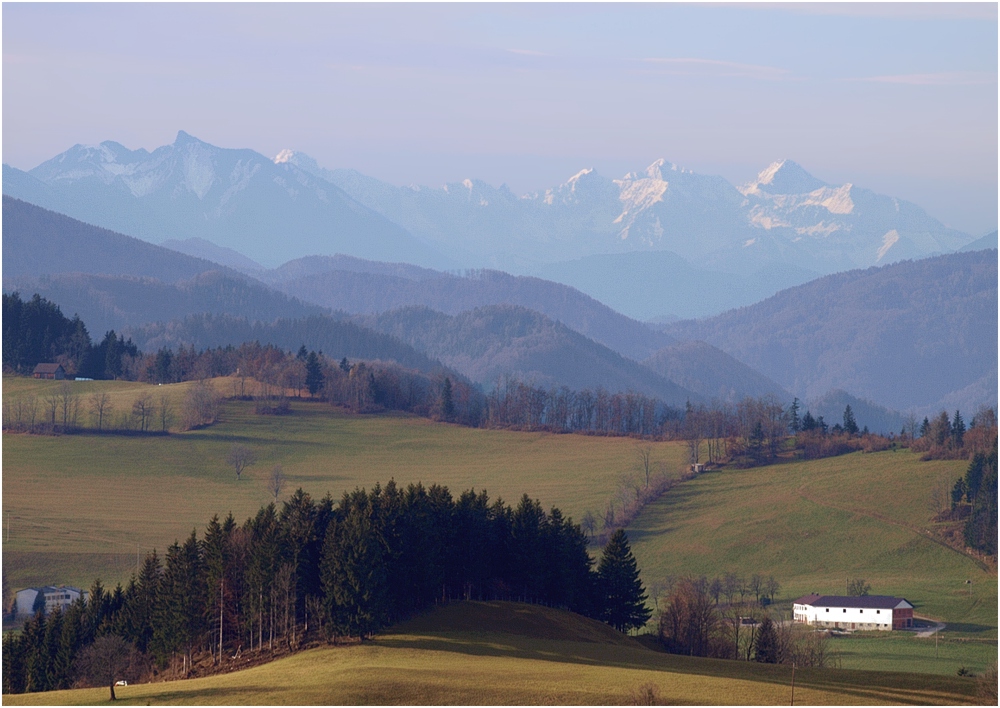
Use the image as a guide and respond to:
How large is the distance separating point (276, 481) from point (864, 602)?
244 ft

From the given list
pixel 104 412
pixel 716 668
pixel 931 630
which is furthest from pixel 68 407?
pixel 716 668

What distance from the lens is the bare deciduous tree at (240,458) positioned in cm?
16723

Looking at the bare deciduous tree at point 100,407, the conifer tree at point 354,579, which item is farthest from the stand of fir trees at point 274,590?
the bare deciduous tree at point 100,407

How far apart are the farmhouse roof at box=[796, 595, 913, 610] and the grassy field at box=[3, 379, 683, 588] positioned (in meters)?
37.7

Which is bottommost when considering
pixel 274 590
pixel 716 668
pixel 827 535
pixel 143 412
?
pixel 716 668

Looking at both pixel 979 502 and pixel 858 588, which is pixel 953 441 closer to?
pixel 979 502

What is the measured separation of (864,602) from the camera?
11688 centimetres

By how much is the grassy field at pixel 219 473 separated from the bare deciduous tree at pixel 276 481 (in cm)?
106

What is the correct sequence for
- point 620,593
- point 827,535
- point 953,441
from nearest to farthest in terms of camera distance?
point 620,593 → point 827,535 → point 953,441

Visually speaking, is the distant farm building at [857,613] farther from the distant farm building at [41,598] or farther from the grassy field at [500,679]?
the distant farm building at [41,598]

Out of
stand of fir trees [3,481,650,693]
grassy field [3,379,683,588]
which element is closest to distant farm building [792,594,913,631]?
grassy field [3,379,683,588]

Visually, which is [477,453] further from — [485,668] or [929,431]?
[485,668]

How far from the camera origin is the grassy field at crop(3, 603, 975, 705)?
2333 inches

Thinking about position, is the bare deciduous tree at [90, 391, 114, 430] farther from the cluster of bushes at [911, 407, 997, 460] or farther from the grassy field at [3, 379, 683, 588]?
the cluster of bushes at [911, 407, 997, 460]
